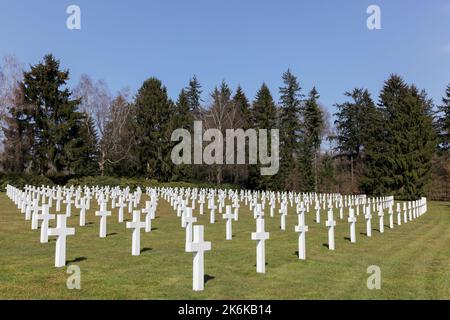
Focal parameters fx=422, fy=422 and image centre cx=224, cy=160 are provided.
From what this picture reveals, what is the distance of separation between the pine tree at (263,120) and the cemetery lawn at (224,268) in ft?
123

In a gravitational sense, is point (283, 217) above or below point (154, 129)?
below

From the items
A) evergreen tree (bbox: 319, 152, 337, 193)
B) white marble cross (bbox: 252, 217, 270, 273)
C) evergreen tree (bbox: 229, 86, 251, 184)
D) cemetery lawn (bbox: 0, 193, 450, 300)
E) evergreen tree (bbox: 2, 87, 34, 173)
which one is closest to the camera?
cemetery lawn (bbox: 0, 193, 450, 300)

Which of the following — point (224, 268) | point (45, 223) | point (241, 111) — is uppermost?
point (241, 111)

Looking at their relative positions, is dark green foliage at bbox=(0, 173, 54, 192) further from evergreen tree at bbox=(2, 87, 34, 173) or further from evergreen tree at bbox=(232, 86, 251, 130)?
evergreen tree at bbox=(232, 86, 251, 130)

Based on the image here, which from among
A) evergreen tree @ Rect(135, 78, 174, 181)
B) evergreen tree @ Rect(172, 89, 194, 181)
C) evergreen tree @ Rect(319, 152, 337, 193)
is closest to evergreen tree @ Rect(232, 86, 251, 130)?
evergreen tree @ Rect(172, 89, 194, 181)

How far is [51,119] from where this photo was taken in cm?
4616

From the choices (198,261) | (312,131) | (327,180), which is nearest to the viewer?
(198,261)

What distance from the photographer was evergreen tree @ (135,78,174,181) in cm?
5097

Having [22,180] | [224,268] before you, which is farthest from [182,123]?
[224,268]

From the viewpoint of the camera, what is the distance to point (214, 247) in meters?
11.2

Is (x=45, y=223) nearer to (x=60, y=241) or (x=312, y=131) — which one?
(x=60, y=241)

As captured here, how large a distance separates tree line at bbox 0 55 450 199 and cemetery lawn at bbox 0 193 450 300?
33812 mm

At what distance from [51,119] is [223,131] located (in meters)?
19.5

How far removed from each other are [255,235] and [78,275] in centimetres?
333
